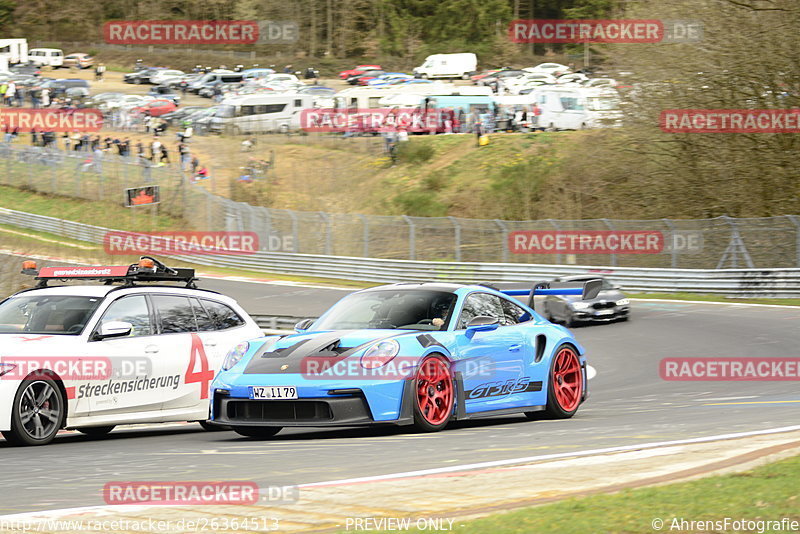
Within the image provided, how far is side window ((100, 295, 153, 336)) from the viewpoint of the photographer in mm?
11562

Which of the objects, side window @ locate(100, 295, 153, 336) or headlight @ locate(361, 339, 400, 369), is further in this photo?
side window @ locate(100, 295, 153, 336)

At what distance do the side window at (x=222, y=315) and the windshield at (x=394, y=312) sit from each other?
1.76m

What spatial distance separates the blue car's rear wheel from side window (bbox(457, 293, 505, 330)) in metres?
0.73

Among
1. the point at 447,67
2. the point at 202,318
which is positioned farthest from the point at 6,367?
the point at 447,67

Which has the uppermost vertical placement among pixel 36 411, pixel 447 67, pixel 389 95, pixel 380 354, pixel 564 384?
pixel 447 67

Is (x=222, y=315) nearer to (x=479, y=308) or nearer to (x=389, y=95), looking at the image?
(x=479, y=308)

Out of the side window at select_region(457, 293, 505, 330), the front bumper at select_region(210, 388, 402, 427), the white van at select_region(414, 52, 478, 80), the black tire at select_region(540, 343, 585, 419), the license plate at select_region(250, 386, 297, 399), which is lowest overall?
the black tire at select_region(540, 343, 585, 419)

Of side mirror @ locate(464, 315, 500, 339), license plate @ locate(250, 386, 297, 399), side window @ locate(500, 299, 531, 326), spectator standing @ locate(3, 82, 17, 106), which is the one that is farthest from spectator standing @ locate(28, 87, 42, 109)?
license plate @ locate(250, 386, 297, 399)

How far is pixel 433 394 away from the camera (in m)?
10.4

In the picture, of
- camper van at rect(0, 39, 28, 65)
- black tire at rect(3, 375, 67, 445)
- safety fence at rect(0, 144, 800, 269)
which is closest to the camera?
Answer: black tire at rect(3, 375, 67, 445)

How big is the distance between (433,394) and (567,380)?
250cm

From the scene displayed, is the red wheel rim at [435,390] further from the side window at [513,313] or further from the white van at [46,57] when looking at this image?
the white van at [46,57]

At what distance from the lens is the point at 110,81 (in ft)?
307

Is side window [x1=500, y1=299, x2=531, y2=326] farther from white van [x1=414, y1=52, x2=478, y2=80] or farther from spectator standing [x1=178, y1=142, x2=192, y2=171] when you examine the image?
white van [x1=414, y1=52, x2=478, y2=80]
